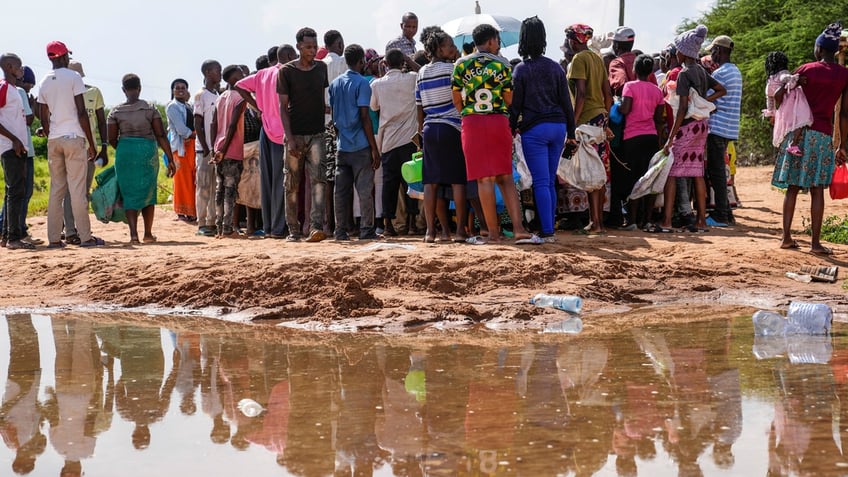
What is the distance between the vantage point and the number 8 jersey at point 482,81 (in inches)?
330

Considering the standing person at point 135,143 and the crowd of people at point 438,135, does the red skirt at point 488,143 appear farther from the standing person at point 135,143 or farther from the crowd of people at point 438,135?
the standing person at point 135,143

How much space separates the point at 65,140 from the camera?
10.4 meters

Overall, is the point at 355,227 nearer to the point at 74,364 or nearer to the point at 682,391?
the point at 74,364

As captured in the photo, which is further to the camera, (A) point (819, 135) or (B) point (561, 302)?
(A) point (819, 135)

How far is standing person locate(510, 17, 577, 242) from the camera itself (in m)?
8.77

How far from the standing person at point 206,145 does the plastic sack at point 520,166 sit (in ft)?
11.5

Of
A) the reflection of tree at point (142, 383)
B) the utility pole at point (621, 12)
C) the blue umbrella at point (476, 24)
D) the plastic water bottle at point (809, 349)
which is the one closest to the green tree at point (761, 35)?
the utility pole at point (621, 12)

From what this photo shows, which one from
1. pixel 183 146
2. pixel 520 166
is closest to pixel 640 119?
pixel 520 166

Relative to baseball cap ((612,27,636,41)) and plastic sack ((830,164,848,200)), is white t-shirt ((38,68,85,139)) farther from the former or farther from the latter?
plastic sack ((830,164,848,200))

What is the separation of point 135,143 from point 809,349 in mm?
7455

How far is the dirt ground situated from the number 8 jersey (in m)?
1.12

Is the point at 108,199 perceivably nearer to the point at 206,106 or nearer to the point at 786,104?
the point at 206,106

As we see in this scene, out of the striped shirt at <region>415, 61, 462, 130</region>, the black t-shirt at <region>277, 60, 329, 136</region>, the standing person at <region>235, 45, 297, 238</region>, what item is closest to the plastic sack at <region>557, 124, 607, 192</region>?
the striped shirt at <region>415, 61, 462, 130</region>

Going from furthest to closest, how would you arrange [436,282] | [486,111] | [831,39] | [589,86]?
[589,86] → [486,111] → [831,39] → [436,282]
